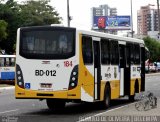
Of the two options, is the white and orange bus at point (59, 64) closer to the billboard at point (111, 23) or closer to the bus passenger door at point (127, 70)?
the bus passenger door at point (127, 70)

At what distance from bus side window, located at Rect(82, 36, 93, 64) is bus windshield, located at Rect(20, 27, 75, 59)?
1.73 feet

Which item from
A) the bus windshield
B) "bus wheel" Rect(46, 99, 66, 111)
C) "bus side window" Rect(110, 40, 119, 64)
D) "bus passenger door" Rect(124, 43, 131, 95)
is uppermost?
the bus windshield

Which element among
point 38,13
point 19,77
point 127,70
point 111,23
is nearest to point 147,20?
point 111,23

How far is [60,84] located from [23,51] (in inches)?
72.8

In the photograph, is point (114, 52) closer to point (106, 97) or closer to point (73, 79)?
point (106, 97)

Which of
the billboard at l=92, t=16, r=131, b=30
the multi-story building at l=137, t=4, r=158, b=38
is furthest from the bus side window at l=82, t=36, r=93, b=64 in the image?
the multi-story building at l=137, t=4, r=158, b=38

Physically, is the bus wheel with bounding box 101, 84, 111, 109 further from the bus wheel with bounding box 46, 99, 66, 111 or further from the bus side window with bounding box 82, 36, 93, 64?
the bus side window with bounding box 82, 36, 93, 64

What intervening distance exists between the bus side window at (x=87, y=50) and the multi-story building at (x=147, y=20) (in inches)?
5110

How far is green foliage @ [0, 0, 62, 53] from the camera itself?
76.0 metres

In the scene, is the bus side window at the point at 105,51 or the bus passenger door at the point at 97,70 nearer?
the bus passenger door at the point at 97,70

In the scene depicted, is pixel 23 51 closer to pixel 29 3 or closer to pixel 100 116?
pixel 100 116

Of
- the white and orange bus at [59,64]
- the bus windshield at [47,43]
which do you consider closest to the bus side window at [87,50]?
the white and orange bus at [59,64]

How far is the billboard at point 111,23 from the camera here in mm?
117312

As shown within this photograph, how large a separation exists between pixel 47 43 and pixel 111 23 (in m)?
98.7
